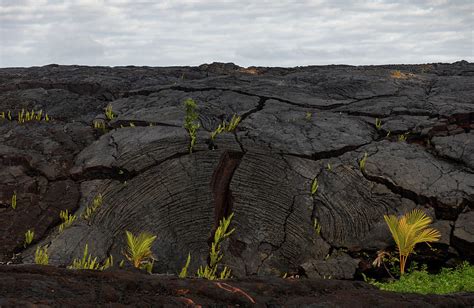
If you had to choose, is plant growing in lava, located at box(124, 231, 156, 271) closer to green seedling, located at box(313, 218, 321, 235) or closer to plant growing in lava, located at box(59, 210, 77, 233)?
plant growing in lava, located at box(59, 210, 77, 233)

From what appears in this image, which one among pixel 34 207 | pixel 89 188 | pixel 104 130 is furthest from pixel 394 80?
pixel 34 207

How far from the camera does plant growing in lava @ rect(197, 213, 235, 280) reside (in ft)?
16.3

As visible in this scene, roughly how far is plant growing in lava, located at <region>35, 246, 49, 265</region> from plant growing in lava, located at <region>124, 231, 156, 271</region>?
0.79 m

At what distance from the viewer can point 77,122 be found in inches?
309

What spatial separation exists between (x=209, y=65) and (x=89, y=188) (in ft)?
25.3

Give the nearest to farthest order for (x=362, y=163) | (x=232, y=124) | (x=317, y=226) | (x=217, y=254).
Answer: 1. (x=217, y=254)
2. (x=317, y=226)
3. (x=362, y=163)
4. (x=232, y=124)

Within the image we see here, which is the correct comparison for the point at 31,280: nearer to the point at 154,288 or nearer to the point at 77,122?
the point at 154,288

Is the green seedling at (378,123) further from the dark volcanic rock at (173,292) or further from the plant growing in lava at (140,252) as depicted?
the dark volcanic rock at (173,292)

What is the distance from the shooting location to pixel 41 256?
16.6 feet

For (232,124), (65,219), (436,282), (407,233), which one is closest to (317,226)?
(407,233)

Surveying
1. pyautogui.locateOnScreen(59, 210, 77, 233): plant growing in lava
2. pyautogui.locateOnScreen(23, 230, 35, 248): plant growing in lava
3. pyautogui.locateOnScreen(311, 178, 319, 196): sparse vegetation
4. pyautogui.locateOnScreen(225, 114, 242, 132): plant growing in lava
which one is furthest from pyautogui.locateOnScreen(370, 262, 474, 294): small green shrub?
pyautogui.locateOnScreen(23, 230, 35, 248): plant growing in lava

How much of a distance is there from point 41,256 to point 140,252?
1.16m

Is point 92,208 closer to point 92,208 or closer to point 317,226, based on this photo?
point 92,208

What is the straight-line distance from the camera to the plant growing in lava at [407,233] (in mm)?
5121
